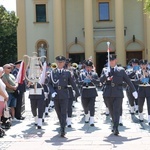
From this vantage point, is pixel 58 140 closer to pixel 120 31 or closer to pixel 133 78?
pixel 133 78

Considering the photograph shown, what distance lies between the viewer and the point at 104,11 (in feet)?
125

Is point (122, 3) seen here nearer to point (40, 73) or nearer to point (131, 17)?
point (131, 17)

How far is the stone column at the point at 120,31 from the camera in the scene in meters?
35.2

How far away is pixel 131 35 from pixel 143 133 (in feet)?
90.8

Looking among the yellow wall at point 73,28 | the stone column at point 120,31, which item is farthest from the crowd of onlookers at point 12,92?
the yellow wall at point 73,28

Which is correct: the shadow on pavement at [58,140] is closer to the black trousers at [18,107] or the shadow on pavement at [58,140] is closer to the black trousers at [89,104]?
the black trousers at [89,104]

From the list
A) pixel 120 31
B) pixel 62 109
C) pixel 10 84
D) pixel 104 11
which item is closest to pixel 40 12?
pixel 104 11

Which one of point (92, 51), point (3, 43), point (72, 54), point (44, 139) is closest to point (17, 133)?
point (44, 139)

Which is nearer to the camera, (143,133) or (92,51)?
(143,133)

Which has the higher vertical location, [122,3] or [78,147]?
[122,3]

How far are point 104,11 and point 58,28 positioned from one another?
517 cm

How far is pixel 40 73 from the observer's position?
12703mm

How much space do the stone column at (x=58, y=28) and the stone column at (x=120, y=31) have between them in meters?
5.04

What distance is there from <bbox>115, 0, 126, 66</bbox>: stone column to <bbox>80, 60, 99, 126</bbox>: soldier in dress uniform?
75.3 feet
